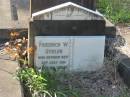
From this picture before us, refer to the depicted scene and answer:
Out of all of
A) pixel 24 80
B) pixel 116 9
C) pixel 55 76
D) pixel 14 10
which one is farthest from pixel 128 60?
pixel 116 9

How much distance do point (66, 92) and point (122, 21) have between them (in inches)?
114

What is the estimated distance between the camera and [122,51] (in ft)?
17.9

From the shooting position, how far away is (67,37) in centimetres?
469

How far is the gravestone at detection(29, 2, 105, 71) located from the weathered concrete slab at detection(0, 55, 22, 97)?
0.85 ft

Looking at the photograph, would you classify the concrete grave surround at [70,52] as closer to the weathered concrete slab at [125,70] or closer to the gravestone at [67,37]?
the gravestone at [67,37]

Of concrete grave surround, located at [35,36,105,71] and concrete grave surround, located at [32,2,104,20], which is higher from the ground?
concrete grave surround, located at [32,2,104,20]

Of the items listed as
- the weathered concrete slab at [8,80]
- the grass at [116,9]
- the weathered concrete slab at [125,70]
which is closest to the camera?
the weathered concrete slab at [8,80]

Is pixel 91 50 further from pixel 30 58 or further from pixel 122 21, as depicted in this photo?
pixel 122 21

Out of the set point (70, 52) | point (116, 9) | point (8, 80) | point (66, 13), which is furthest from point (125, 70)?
point (116, 9)

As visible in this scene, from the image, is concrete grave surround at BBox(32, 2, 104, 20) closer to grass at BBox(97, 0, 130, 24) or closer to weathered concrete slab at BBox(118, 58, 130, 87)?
weathered concrete slab at BBox(118, 58, 130, 87)

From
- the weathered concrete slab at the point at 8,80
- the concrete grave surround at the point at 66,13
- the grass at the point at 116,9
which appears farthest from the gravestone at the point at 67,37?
the grass at the point at 116,9

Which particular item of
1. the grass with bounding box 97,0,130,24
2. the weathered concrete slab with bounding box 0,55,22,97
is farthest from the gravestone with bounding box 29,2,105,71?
the grass with bounding box 97,0,130,24

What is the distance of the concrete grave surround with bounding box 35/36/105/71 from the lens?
466 centimetres

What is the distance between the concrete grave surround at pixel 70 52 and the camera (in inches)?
183
